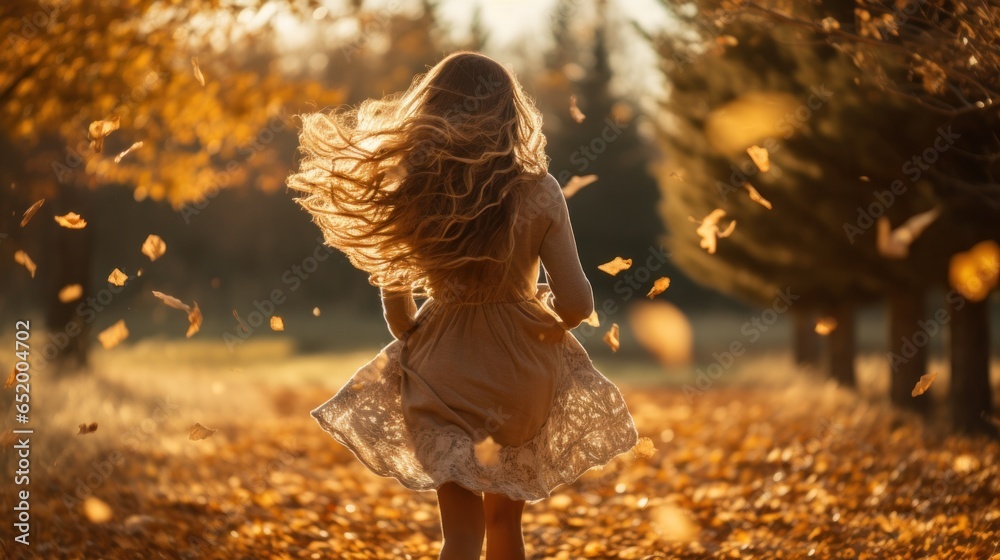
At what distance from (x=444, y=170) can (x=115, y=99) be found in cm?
501

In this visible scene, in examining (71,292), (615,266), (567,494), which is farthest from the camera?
(71,292)

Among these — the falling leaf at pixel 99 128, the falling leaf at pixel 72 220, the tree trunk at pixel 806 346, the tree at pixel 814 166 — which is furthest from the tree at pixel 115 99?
the tree trunk at pixel 806 346

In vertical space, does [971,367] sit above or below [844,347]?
above

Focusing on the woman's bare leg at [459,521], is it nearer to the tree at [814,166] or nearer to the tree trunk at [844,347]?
the tree at [814,166]

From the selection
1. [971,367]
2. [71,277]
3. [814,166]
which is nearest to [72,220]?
[814,166]

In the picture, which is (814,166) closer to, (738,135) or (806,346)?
(738,135)

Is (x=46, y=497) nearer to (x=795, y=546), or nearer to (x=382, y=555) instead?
(x=382, y=555)

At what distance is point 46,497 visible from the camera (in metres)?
5.59

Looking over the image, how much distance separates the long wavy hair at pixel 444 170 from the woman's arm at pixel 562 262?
0.40 ft

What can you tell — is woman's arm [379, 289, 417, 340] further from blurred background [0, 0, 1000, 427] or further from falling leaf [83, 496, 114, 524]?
falling leaf [83, 496, 114, 524]

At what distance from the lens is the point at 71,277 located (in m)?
11.4

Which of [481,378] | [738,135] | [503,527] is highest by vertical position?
[481,378]

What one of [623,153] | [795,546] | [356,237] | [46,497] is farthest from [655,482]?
[623,153]

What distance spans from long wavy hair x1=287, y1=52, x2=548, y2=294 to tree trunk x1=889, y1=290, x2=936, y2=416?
6.74 meters
